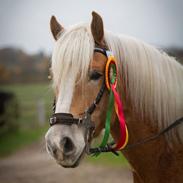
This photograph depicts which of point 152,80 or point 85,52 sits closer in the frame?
point 85,52

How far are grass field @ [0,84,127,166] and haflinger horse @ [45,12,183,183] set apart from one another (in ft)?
18.6

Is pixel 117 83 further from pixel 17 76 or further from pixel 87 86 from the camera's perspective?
pixel 17 76

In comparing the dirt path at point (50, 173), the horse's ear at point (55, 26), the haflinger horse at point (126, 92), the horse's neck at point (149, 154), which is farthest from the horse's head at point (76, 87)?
the dirt path at point (50, 173)

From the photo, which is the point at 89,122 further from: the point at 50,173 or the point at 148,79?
the point at 50,173

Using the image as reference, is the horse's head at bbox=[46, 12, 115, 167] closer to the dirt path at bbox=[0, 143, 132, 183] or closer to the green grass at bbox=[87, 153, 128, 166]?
the dirt path at bbox=[0, 143, 132, 183]

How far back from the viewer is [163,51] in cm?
357

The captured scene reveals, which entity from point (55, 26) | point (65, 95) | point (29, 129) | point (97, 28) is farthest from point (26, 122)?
point (65, 95)

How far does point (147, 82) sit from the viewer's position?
3.27m

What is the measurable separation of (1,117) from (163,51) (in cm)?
1218

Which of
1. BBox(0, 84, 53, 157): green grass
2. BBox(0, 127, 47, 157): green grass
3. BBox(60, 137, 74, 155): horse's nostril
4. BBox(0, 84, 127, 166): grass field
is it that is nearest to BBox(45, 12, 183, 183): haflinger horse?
BBox(60, 137, 74, 155): horse's nostril

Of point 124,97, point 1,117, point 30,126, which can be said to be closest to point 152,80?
point 124,97

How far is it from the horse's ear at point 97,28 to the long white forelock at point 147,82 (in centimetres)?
9

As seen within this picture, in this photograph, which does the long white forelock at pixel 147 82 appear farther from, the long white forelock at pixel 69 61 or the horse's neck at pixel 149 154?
the long white forelock at pixel 69 61

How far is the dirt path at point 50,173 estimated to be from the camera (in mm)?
8898
